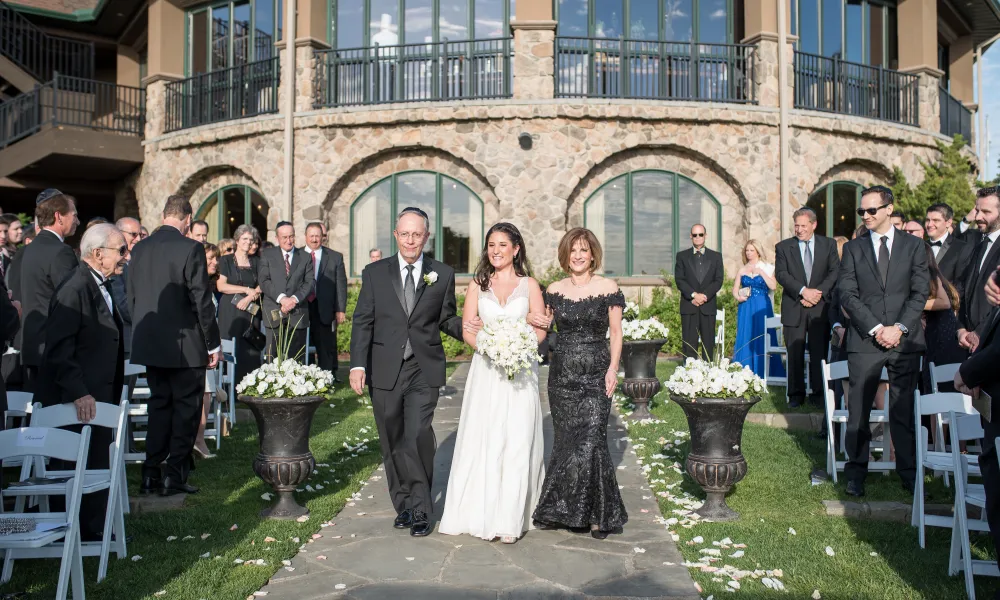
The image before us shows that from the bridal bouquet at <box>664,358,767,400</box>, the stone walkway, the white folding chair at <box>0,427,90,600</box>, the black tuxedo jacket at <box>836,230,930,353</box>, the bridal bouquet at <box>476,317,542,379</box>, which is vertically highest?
the black tuxedo jacket at <box>836,230,930,353</box>

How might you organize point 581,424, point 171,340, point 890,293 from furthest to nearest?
1. point 890,293
2. point 171,340
3. point 581,424

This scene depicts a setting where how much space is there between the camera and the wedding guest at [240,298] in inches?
422

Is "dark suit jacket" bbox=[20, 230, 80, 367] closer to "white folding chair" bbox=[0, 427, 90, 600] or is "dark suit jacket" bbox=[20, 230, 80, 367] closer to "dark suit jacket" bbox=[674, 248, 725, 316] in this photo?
"white folding chair" bbox=[0, 427, 90, 600]

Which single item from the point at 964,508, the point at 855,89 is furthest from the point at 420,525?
the point at 855,89

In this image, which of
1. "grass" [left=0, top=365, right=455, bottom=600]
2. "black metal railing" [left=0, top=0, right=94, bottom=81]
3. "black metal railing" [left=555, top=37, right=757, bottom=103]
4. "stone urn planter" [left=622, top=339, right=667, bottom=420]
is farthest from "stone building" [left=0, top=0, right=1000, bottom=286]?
"grass" [left=0, top=365, right=455, bottom=600]

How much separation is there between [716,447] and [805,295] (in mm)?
4428

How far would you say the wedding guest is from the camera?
10719 mm

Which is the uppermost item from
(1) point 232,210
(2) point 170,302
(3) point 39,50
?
(3) point 39,50

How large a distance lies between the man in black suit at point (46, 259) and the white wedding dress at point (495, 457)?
347cm

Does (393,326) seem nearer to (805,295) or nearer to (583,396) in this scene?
(583,396)

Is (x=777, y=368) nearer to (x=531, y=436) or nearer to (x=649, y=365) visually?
(x=649, y=365)

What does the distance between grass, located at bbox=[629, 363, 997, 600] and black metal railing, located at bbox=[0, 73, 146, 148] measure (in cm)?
1748

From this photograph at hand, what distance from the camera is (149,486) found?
6.56 meters

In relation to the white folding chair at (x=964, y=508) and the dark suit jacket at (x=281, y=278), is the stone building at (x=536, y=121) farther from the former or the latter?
the white folding chair at (x=964, y=508)
